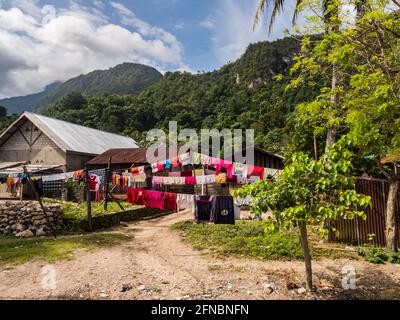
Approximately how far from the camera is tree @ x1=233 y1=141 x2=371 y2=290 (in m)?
4.68

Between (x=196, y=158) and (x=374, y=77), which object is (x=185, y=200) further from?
(x=374, y=77)

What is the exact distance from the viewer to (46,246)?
29.5 ft

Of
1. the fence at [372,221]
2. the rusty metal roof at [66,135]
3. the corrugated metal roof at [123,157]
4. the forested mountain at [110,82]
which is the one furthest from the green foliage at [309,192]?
the forested mountain at [110,82]

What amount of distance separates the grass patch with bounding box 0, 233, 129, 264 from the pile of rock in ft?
2.20

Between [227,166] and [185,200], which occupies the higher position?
[227,166]

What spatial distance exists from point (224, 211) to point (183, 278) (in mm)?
4409

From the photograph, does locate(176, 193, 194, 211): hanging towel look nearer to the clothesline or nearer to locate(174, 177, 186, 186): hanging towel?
the clothesline

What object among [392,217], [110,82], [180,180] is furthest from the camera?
[110,82]

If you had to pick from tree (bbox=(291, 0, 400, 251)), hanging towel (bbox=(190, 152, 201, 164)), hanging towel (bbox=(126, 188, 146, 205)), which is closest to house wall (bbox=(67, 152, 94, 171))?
hanging towel (bbox=(126, 188, 146, 205))

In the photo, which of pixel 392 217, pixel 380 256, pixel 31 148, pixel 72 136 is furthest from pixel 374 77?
pixel 31 148

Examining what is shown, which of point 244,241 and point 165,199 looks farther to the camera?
point 165,199
